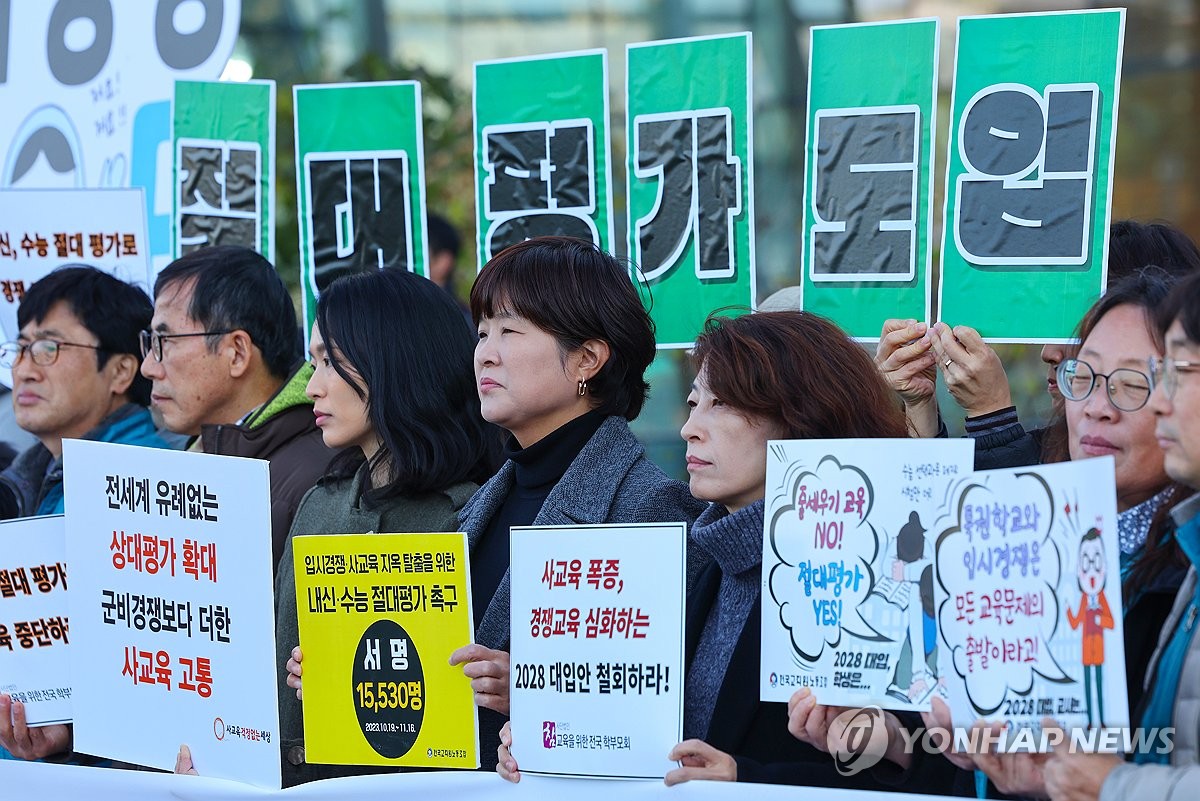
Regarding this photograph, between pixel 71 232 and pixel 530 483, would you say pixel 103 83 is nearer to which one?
pixel 71 232

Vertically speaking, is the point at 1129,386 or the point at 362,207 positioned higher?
the point at 362,207

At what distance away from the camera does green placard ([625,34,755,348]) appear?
3377 millimetres

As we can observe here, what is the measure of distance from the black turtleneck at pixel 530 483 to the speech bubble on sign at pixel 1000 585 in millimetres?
1024

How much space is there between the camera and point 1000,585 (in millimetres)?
2021

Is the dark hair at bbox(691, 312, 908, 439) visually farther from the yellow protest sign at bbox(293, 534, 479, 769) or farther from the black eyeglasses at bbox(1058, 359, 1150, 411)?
the yellow protest sign at bbox(293, 534, 479, 769)

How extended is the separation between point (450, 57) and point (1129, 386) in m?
6.29

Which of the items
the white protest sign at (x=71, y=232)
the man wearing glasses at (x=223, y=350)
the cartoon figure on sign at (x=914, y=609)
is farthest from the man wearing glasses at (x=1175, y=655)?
the white protest sign at (x=71, y=232)

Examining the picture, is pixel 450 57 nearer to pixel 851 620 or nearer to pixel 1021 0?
pixel 1021 0

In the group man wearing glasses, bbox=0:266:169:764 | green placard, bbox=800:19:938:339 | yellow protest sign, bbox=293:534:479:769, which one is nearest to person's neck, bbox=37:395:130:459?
man wearing glasses, bbox=0:266:169:764

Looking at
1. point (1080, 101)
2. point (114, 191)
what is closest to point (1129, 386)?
point (1080, 101)

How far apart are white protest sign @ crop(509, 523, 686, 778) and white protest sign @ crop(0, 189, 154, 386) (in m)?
2.49

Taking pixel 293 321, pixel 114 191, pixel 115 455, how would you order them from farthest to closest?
1. pixel 114 191
2. pixel 293 321
3. pixel 115 455

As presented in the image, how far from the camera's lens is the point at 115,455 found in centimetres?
287

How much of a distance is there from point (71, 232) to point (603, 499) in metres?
2.40
